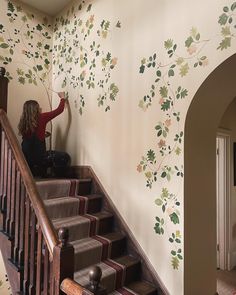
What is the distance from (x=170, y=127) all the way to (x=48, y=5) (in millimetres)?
2365

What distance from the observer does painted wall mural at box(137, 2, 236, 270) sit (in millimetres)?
1815

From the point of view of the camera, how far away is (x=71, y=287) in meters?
1.12

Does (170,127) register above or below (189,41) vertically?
below

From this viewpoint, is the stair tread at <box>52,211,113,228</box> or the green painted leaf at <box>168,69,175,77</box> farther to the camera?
the stair tread at <box>52,211,113,228</box>

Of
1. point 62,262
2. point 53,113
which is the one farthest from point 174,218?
point 53,113

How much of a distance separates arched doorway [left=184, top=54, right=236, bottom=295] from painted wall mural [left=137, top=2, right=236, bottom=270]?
71mm

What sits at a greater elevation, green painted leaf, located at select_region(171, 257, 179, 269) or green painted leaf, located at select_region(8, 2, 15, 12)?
green painted leaf, located at select_region(8, 2, 15, 12)

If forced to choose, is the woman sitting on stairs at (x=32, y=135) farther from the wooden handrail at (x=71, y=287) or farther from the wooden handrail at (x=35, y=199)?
the wooden handrail at (x=71, y=287)

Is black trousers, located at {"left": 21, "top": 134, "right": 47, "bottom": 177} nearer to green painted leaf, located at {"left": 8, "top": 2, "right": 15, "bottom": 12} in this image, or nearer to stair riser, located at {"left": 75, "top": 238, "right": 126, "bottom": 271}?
stair riser, located at {"left": 75, "top": 238, "right": 126, "bottom": 271}

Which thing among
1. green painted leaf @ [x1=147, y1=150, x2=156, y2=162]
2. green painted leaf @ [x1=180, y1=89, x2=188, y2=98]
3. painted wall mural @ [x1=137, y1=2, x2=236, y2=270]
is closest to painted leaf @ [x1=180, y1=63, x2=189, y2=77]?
painted wall mural @ [x1=137, y1=2, x2=236, y2=270]

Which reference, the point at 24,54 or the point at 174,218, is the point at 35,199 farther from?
the point at 24,54

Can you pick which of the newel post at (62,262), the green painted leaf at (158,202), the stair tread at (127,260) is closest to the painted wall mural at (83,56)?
the green painted leaf at (158,202)

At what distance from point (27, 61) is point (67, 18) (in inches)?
28.7

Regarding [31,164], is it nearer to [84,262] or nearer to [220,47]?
[84,262]
